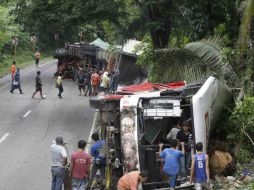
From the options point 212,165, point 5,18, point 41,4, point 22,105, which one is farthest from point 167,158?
point 5,18

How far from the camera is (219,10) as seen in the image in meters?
20.5

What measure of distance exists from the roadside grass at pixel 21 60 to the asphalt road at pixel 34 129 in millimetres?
13102

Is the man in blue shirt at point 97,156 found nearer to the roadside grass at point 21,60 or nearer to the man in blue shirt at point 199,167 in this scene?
the man in blue shirt at point 199,167

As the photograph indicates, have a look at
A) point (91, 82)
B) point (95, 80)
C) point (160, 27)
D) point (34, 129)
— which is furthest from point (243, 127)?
point (91, 82)

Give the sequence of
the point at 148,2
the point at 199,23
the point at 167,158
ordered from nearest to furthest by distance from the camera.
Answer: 1. the point at 167,158
2. the point at 199,23
3. the point at 148,2

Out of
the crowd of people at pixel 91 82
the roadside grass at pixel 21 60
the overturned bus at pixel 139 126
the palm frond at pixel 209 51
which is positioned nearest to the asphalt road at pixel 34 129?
the crowd of people at pixel 91 82

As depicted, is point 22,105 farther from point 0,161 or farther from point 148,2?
point 0,161

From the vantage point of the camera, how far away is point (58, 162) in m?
12.1

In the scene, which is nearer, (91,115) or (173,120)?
(173,120)

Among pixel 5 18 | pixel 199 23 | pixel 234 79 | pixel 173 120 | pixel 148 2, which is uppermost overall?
pixel 5 18

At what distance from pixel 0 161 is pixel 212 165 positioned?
6.56 metres

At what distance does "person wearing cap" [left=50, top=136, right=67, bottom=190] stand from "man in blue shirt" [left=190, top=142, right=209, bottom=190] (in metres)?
2.83

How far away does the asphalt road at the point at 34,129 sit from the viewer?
1509 centimetres

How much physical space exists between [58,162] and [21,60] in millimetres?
46345
